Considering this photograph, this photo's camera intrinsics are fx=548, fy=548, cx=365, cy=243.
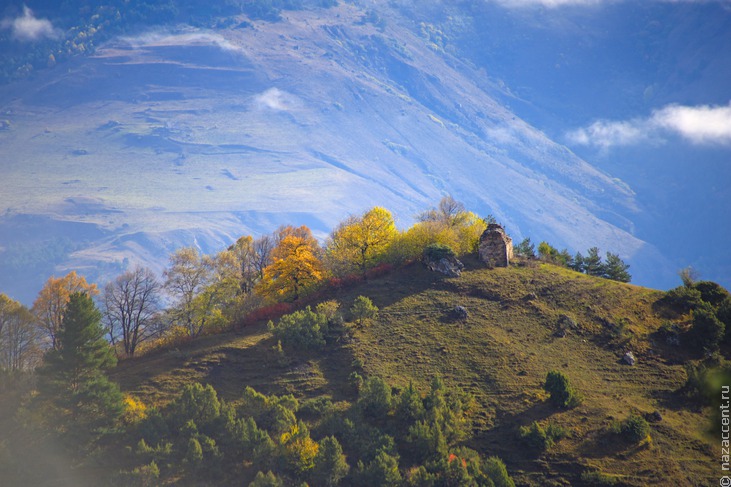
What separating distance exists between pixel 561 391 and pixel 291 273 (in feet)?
126

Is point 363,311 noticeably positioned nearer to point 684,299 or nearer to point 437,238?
point 437,238

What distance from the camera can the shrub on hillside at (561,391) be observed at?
52000mm

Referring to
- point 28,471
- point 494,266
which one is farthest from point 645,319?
point 28,471

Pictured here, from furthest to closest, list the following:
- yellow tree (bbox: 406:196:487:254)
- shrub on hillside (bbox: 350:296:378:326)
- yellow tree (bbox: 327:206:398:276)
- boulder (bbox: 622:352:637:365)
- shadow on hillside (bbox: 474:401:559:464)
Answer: yellow tree (bbox: 406:196:487:254), yellow tree (bbox: 327:206:398:276), shrub on hillside (bbox: 350:296:378:326), boulder (bbox: 622:352:637:365), shadow on hillside (bbox: 474:401:559:464)

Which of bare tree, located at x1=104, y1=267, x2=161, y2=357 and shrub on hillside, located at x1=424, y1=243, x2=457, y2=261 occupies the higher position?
shrub on hillside, located at x1=424, y1=243, x2=457, y2=261

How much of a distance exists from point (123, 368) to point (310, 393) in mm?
21922

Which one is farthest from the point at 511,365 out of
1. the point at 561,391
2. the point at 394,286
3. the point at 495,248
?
the point at 495,248

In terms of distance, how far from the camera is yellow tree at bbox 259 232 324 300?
75188mm

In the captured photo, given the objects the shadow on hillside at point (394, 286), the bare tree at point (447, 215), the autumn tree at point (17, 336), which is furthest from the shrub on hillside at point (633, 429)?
the autumn tree at point (17, 336)

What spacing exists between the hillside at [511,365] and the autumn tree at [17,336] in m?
11.4

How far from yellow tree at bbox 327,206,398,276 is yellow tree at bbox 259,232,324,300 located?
384 cm

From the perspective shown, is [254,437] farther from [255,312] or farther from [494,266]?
[494,266]

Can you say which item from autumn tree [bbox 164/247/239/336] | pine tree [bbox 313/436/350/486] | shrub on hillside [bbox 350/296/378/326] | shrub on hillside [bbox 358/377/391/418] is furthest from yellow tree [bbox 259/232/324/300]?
pine tree [bbox 313/436/350/486]

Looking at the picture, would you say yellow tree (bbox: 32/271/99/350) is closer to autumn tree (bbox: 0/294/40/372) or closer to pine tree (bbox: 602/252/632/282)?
autumn tree (bbox: 0/294/40/372)
